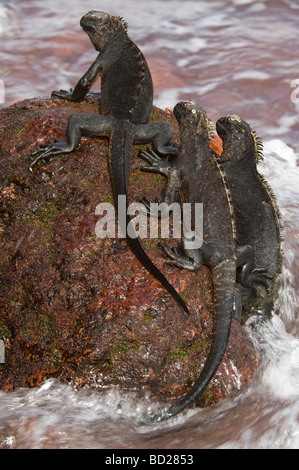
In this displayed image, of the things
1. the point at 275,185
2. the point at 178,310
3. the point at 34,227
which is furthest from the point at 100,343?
the point at 275,185

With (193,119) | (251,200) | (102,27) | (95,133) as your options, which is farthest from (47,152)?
(251,200)

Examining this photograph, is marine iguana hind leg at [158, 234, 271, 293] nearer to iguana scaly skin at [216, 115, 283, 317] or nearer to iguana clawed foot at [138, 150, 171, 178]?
iguana scaly skin at [216, 115, 283, 317]

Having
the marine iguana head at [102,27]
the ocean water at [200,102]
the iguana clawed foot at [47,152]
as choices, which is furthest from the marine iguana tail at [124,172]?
the marine iguana head at [102,27]

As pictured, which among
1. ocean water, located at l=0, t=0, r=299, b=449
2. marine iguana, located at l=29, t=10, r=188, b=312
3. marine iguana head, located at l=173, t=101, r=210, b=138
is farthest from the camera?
marine iguana head, located at l=173, t=101, r=210, b=138

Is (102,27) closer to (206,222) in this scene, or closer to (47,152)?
(47,152)

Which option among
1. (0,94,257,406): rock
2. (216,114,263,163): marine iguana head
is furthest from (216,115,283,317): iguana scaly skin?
(0,94,257,406): rock

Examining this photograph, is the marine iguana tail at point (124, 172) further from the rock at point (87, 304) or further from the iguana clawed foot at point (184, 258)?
the iguana clawed foot at point (184, 258)
